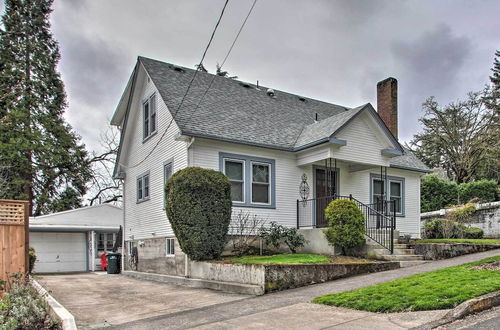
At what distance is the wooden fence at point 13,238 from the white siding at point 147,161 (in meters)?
5.12

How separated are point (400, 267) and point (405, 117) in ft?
109

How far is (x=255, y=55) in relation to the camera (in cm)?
1303

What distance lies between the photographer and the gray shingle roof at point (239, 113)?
14727mm

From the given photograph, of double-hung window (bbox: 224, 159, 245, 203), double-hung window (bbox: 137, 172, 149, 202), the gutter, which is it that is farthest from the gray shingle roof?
the gutter

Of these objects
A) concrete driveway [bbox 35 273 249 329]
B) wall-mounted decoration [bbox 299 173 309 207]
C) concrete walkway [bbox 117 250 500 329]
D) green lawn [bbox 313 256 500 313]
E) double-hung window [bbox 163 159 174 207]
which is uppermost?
double-hung window [bbox 163 159 174 207]

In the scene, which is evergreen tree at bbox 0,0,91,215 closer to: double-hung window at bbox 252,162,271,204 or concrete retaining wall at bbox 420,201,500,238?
double-hung window at bbox 252,162,271,204

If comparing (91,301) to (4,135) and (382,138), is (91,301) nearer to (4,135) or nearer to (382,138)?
(382,138)

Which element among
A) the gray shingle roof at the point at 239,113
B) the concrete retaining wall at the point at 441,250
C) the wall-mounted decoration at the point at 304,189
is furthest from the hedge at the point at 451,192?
the wall-mounted decoration at the point at 304,189

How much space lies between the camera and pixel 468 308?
6492 mm

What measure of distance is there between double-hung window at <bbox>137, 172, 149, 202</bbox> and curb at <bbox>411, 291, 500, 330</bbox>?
12974mm

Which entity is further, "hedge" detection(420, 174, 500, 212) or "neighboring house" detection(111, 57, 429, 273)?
"hedge" detection(420, 174, 500, 212)

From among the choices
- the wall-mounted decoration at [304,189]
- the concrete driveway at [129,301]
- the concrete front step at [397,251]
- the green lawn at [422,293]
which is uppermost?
the wall-mounted decoration at [304,189]

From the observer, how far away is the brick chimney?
19.7 meters

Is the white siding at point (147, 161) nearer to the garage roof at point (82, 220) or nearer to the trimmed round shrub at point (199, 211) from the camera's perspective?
the trimmed round shrub at point (199, 211)
